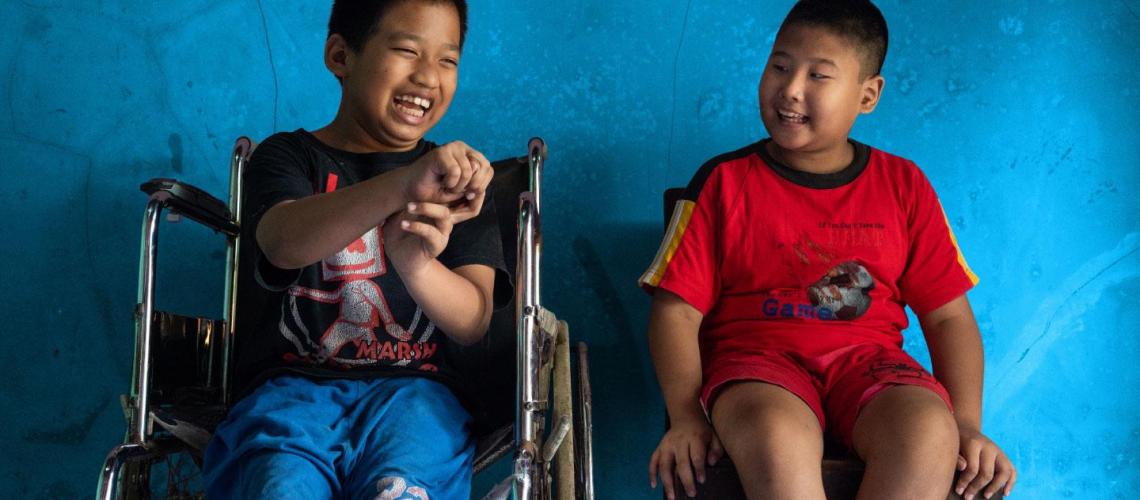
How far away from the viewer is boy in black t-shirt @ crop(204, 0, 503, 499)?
3.51 feet

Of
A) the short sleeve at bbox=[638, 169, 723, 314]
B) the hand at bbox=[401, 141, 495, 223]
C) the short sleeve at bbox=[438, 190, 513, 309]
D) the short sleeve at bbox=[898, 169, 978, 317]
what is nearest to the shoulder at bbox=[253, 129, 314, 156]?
the short sleeve at bbox=[438, 190, 513, 309]

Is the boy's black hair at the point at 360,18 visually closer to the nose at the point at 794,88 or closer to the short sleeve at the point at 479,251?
the short sleeve at the point at 479,251

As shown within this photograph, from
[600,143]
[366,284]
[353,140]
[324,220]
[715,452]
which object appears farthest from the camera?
[600,143]

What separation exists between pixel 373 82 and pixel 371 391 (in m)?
0.42

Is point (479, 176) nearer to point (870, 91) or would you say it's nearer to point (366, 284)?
point (366, 284)

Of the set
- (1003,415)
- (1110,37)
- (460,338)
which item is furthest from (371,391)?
(1110,37)

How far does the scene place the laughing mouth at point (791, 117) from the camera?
149 centimetres

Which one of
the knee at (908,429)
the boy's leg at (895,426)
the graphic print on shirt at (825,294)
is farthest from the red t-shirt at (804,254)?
the knee at (908,429)

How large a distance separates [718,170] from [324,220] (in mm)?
659

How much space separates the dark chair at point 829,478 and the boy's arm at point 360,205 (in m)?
0.43

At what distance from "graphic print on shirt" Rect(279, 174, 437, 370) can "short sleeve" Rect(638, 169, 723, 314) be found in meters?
0.35

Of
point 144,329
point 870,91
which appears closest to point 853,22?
point 870,91

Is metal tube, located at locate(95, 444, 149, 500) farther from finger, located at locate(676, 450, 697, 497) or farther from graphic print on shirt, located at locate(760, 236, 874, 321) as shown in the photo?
graphic print on shirt, located at locate(760, 236, 874, 321)

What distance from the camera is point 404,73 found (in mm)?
1373
